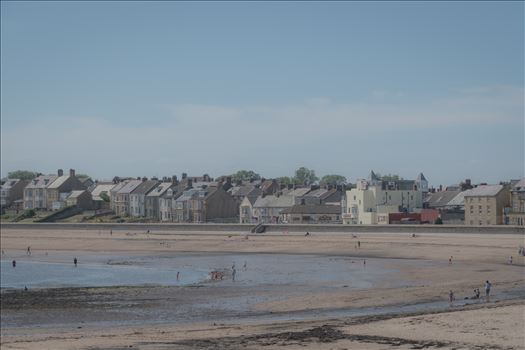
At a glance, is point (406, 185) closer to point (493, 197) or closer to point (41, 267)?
point (493, 197)

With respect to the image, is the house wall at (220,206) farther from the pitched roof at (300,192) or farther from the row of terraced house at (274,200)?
the pitched roof at (300,192)

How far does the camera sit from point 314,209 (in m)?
105

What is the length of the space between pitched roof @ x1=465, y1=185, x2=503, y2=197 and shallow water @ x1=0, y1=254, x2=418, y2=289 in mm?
26412

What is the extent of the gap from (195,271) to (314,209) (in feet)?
153

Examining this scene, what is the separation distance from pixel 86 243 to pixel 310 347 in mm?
68436

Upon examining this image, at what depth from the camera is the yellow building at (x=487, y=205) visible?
284ft

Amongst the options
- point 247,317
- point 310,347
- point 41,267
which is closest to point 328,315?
point 247,317

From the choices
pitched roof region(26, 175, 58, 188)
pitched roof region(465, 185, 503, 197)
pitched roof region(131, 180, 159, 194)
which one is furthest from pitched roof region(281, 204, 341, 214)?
pitched roof region(26, 175, 58, 188)

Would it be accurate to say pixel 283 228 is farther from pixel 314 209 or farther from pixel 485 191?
pixel 485 191

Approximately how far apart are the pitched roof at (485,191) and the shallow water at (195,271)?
86.7 ft

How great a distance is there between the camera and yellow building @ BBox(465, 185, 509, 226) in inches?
3408

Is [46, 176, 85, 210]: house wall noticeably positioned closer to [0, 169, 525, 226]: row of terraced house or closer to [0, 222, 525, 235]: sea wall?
[0, 169, 525, 226]: row of terraced house

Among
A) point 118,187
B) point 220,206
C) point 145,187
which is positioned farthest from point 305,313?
point 118,187

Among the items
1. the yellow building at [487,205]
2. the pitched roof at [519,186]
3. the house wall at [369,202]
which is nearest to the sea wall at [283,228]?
the house wall at [369,202]
